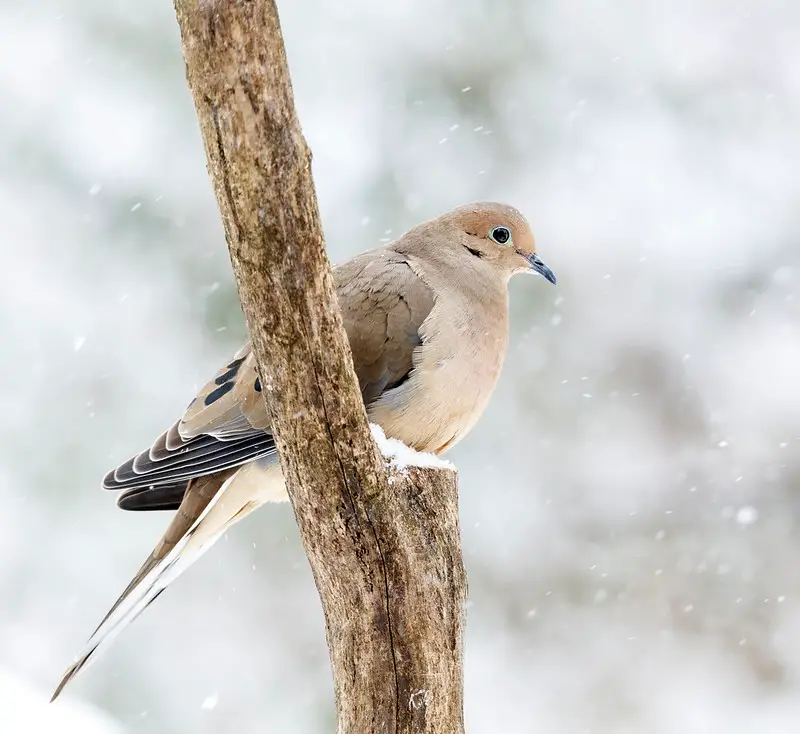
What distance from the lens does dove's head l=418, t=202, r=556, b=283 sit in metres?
3.14

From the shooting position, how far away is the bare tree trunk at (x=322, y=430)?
179cm

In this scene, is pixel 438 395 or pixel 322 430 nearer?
pixel 322 430

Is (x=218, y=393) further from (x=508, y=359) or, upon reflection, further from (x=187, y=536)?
(x=508, y=359)

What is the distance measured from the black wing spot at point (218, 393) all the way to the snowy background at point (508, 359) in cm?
239

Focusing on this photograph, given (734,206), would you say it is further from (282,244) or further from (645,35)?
(282,244)

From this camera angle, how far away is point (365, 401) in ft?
9.00

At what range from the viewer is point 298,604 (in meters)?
5.50

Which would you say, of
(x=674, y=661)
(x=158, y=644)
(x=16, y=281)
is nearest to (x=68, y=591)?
(x=158, y=644)

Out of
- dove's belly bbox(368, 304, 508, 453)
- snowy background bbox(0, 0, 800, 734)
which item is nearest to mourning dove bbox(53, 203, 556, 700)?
dove's belly bbox(368, 304, 508, 453)

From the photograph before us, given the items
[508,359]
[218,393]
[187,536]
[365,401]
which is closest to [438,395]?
[365,401]

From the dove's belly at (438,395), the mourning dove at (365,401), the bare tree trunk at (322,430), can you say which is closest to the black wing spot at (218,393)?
the mourning dove at (365,401)

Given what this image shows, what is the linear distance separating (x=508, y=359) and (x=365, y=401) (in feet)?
9.64

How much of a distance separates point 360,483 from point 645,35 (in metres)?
4.74

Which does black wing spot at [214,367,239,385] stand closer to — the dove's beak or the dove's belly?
the dove's belly
